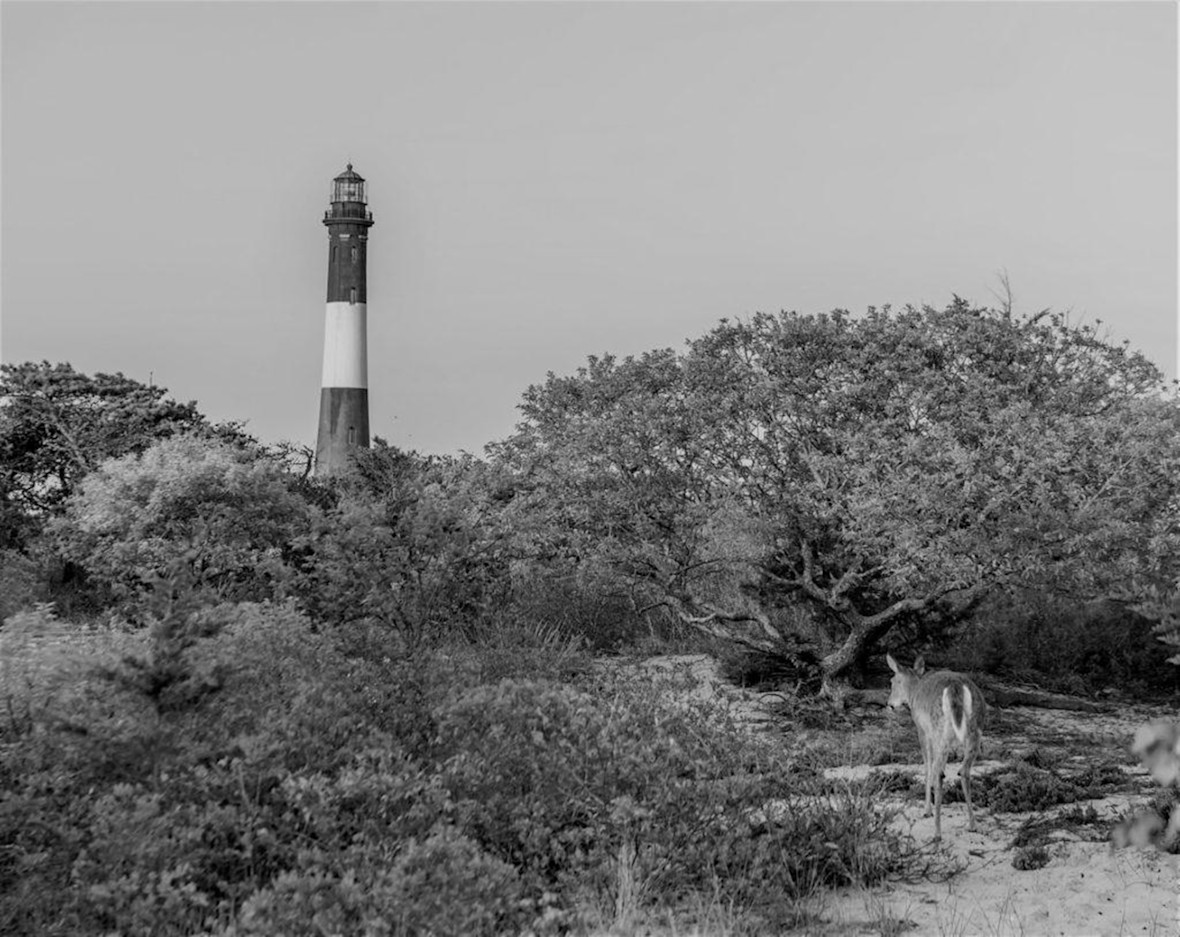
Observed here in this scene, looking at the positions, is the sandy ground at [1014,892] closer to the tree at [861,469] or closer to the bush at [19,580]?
the tree at [861,469]

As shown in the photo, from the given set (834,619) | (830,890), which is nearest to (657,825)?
(830,890)

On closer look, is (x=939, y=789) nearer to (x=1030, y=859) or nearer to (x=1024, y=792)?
(x=1030, y=859)

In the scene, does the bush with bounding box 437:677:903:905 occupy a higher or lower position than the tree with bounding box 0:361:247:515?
lower

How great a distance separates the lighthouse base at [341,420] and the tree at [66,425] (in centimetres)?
624

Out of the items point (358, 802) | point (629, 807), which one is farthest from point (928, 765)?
point (358, 802)

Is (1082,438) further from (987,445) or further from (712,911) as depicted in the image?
(712,911)

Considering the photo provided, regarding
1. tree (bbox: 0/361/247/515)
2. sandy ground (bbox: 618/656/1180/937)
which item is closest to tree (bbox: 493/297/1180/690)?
sandy ground (bbox: 618/656/1180/937)

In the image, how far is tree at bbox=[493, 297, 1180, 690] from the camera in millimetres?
14211

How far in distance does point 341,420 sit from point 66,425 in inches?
369

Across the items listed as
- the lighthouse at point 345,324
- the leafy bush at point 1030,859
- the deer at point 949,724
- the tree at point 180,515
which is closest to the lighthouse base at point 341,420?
the lighthouse at point 345,324

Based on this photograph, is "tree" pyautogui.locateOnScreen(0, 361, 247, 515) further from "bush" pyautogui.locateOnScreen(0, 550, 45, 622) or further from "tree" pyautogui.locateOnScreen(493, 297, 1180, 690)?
"tree" pyautogui.locateOnScreen(493, 297, 1180, 690)

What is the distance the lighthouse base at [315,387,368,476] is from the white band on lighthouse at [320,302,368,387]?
9.7 inches

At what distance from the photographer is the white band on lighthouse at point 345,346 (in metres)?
36.7

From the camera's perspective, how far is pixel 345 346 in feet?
121
